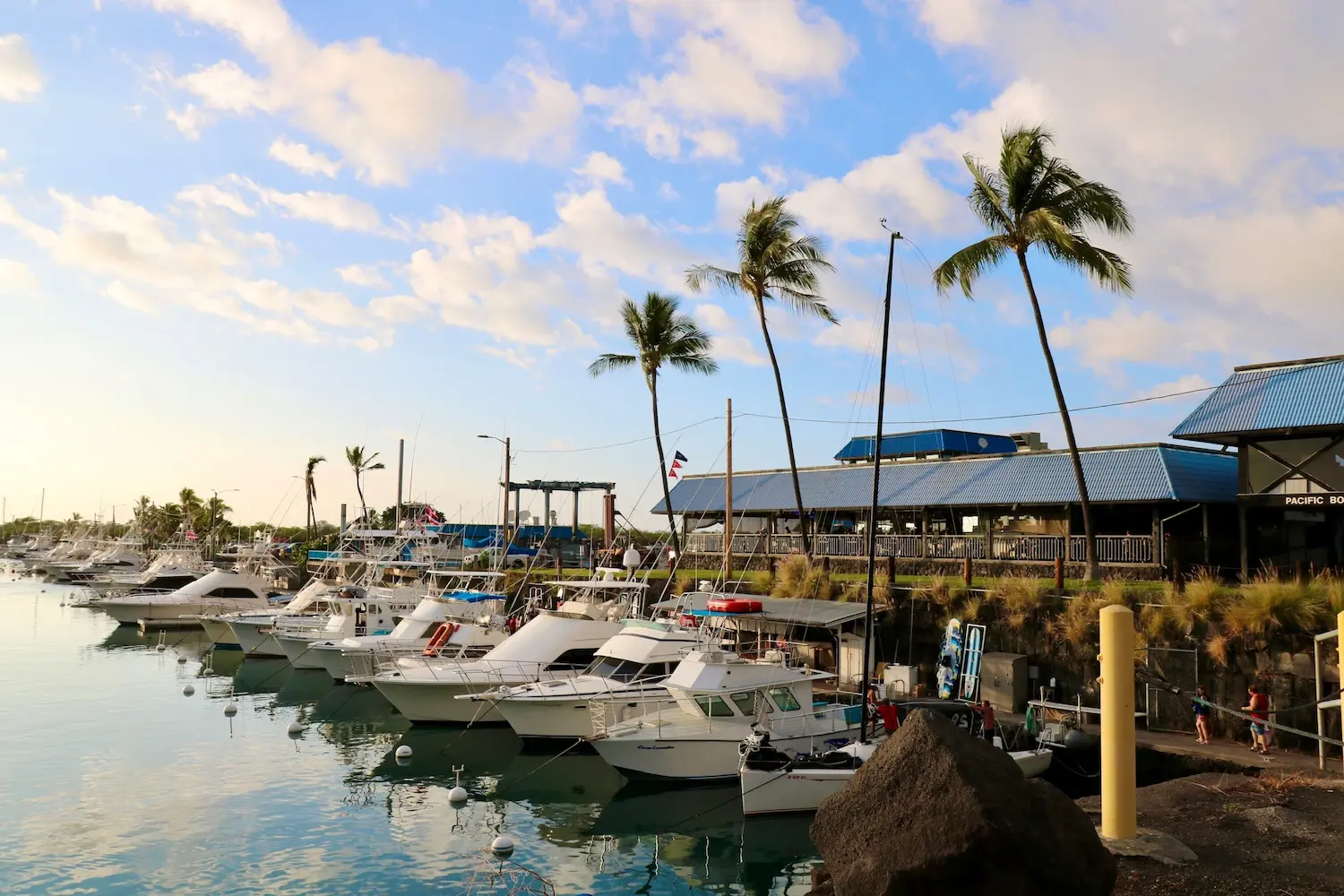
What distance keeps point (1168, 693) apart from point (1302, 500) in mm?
7922

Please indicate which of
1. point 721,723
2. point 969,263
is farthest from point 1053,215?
point 721,723

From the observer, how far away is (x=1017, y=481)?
3325cm

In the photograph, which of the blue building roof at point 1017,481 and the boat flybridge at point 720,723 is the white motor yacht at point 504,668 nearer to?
the boat flybridge at point 720,723

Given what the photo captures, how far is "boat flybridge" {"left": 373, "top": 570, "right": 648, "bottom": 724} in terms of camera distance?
87.1 feet

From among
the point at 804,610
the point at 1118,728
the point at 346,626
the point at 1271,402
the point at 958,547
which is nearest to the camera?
the point at 1118,728

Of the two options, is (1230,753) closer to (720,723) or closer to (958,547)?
(720,723)

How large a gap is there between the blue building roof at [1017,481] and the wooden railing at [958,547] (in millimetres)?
1864

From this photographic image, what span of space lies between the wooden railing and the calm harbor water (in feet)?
46.2

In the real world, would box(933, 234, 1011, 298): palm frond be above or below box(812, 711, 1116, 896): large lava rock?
above

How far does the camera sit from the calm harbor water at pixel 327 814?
15281mm

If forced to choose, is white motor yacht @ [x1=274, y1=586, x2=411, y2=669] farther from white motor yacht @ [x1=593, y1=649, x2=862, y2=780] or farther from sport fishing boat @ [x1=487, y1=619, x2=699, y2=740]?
white motor yacht @ [x1=593, y1=649, x2=862, y2=780]

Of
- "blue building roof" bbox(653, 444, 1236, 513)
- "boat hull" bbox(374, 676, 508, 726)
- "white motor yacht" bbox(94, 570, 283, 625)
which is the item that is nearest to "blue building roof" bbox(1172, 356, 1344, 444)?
"blue building roof" bbox(653, 444, 1236, 513)

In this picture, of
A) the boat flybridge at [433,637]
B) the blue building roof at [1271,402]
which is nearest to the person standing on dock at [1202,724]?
the blue building roof at [1271,402]

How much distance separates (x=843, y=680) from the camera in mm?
26875
